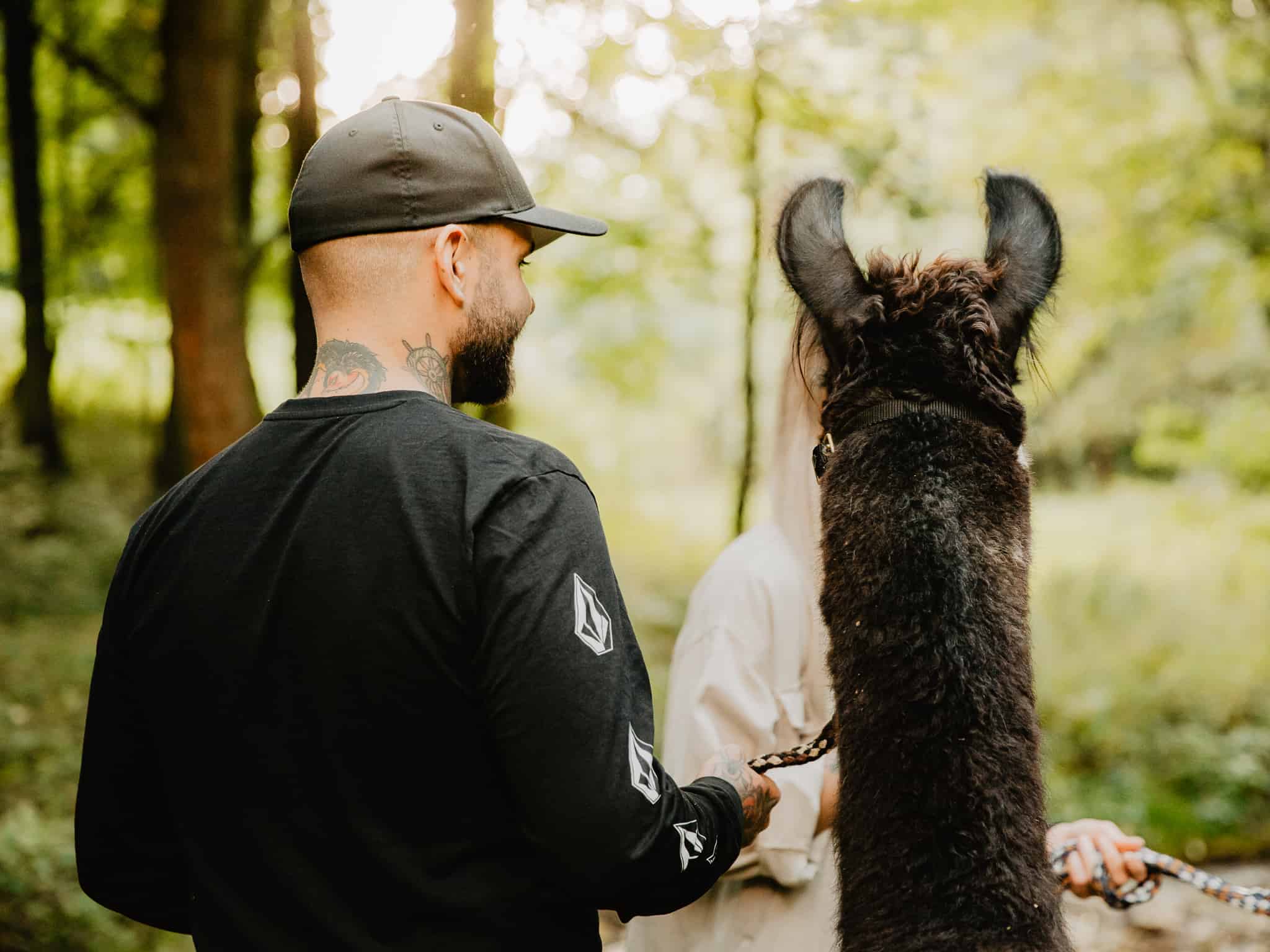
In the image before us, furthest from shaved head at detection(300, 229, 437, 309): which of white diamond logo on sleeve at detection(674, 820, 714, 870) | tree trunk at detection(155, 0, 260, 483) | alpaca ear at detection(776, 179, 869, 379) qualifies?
tree trunk at detection(155, 0, 260, 483)

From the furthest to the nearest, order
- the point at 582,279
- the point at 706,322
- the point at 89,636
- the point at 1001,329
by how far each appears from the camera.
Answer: the point at 706,322
the point at 582,279
the point at 89,636
the point at 1001,329

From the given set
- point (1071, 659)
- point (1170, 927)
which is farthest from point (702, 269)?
point (1170, 927)

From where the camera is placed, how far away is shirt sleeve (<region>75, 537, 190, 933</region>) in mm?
1917

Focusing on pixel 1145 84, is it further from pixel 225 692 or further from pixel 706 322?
pixel 225 692

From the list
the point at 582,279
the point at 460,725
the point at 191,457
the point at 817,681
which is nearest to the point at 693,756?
the point at 817,681

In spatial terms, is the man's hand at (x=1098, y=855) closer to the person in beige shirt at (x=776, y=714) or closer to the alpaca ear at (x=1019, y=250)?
the person in beige shirt at (x=776, y=714)

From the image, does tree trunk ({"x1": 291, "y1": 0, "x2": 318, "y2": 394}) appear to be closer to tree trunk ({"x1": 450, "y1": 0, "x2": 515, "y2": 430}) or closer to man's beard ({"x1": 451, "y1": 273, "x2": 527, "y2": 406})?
tree trunk ({"x1": 450, "y1": 0, "x2": 515, "y2": 430})

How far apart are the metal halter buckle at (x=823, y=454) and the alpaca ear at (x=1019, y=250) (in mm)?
376

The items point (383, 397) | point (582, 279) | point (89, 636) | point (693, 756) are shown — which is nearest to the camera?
point (383, 397)

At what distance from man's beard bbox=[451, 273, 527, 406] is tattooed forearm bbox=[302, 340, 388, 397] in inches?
6.1

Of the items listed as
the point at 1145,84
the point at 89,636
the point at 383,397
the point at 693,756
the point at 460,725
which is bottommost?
the point at 89,636

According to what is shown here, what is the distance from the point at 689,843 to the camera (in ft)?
5.87

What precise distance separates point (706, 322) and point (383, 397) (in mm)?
15799

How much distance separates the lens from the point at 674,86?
8.76 m
